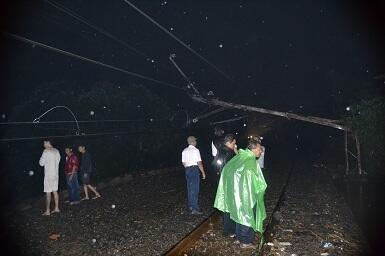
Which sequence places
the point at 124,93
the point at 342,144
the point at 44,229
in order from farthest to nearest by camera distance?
the point at 342,144
the point at 124,93
the point at 44,229

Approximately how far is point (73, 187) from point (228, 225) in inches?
220

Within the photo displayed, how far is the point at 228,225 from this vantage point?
7.75 m

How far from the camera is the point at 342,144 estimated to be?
79.7ft

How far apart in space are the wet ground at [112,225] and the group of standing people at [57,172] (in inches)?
14.1

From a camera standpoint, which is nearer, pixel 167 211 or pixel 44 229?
pixel 44 229

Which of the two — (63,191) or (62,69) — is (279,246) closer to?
(63,191)

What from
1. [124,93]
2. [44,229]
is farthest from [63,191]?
[124,93]

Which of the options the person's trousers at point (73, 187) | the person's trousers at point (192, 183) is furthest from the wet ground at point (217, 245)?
the person's trousers at point (73, 187)

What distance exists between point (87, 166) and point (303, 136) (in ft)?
148

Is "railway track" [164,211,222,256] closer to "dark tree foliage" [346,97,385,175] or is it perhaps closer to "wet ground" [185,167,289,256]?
"wet ground" [185,167,289,256]

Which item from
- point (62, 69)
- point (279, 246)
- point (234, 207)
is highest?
point (62, 69)

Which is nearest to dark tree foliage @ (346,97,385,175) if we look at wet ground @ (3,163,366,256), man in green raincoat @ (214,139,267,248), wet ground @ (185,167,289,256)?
wet ground @ (3,163,366,256)

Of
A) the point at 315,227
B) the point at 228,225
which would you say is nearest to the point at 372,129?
the point at 315,227

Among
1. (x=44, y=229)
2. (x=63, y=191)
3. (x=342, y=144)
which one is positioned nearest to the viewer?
(x=44, y=229)
